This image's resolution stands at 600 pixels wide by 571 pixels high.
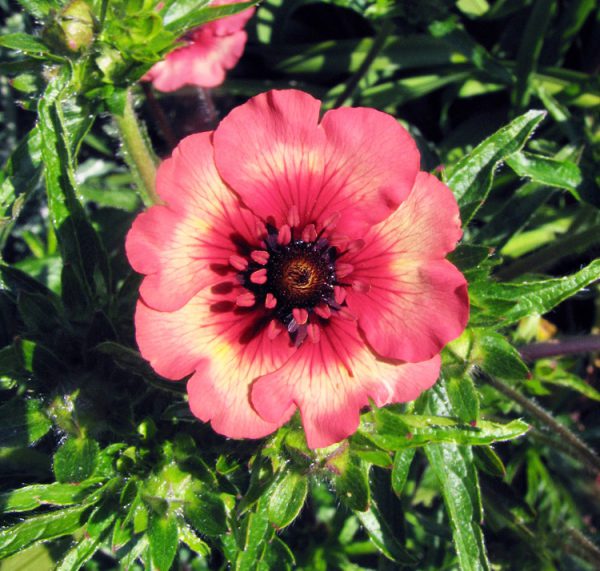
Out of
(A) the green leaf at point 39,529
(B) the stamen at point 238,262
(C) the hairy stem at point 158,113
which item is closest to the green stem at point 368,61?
(C) the hairy stem at point 158,113

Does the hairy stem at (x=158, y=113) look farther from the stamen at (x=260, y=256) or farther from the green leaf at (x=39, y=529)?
the green leaf at (x=39, y=529)

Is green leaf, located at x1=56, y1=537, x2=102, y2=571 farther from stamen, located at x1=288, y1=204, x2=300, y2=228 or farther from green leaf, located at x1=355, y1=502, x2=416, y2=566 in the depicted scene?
stamen, located at x1=288, y1=204, x2=300, y2=228

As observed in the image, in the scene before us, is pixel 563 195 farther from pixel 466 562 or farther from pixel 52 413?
pixel 52 413

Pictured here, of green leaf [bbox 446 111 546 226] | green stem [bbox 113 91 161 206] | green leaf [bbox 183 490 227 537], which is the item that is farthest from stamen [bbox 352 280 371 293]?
green stem [bbox 113 91 161 206]

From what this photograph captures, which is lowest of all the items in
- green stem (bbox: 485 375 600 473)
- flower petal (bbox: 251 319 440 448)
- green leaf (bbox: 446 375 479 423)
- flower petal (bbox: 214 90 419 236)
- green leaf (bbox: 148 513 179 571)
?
green stem (bbox: 485 375 600 473)

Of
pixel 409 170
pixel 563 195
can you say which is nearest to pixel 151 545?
pixel 409 170
